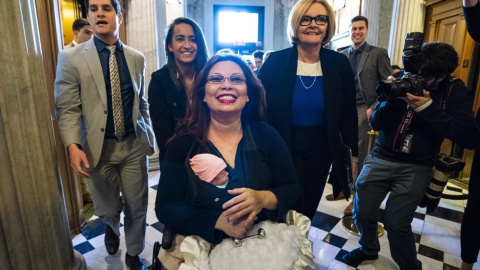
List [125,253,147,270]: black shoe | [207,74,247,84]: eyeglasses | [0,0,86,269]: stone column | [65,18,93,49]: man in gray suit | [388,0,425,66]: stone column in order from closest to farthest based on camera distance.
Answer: [207,74,247,84]: eyeglasses, [0,0,86,269]: stone column, [125,253,147,270]: black shoe, [65,18,93,49]: man in gray suit, [388,0,425,66]: stone column

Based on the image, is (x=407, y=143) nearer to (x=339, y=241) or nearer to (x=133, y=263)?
(x=339, y=241)

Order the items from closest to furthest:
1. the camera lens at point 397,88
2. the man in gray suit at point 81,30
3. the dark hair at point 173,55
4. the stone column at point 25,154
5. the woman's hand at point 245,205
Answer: the woman's hand at point 245,205 → the stone column at point 25,154 → the camera lens at point 397,88 → the dark hair at point 173,55 → the man in gray suit at point 81,30

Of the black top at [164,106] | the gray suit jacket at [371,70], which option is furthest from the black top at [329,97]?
the gray suit jacket at [371,70]

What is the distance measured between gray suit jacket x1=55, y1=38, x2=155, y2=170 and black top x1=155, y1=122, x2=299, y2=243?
2.71 feet

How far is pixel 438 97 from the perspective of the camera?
4.97 feet

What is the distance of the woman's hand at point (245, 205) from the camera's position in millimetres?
1024

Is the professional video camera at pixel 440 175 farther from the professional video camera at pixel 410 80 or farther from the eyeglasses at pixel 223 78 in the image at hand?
the eyeglasses at pixel 223 78

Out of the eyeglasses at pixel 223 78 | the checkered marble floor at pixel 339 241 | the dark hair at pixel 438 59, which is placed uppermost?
the dark hair at pixel 438 59

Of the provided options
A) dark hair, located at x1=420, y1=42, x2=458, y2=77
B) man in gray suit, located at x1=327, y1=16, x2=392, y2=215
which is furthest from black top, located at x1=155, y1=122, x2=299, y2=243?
man in gray suit, located at x1=327, y1=16, x2=392, y2=215

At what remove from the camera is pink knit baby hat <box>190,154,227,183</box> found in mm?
1062

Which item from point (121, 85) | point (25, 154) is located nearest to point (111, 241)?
point (25, 154)

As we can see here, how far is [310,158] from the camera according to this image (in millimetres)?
1634

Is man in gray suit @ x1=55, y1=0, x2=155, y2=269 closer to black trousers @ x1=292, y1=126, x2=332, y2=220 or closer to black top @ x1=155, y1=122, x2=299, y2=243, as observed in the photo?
black top @ x1=155, y1=122, x2=299, y2=243

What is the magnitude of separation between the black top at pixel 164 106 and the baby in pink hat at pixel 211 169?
667 mm
